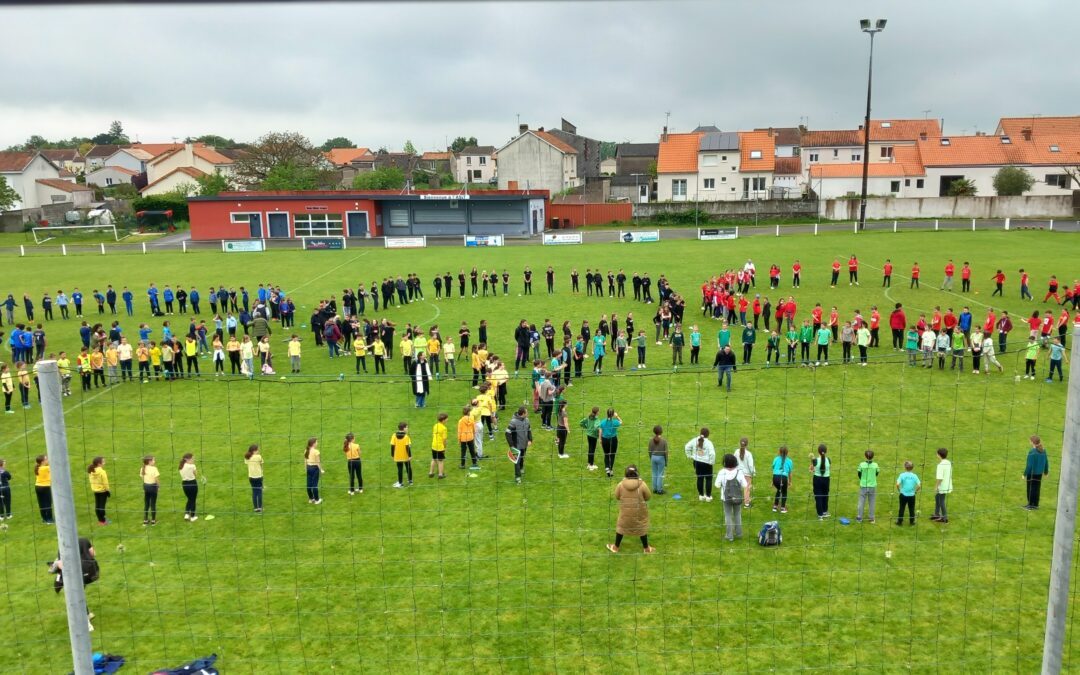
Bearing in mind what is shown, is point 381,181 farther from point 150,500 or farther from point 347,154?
point 150,500

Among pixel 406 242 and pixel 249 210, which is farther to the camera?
pixel 249 210

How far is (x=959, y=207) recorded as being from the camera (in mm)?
56344

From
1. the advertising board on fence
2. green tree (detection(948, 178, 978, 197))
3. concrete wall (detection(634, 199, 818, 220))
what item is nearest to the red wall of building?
the advertising board on fence

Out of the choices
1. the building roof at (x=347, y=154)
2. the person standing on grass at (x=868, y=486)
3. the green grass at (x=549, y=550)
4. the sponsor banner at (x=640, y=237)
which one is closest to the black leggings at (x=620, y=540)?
the green grass at (x=549, y=550)

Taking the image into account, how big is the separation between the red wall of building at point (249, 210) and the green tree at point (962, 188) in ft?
141

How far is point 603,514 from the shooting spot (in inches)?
532

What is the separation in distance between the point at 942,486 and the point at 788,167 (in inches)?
2735

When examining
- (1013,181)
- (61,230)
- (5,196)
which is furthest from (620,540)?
(5,196)

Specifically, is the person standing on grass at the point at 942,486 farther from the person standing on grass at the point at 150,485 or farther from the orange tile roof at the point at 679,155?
the orange tile roof at the point at 679,155

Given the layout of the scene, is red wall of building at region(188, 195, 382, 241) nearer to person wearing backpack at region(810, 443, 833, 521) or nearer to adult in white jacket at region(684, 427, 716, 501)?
adult in white jacket at region(684, 427, 716, 501)

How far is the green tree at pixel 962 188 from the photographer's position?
61.6m

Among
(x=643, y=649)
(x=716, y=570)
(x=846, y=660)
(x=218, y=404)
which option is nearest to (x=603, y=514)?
(x=716, y=570)

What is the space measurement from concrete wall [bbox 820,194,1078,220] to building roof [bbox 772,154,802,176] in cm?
1938

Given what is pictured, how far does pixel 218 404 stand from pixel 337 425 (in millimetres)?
4084
